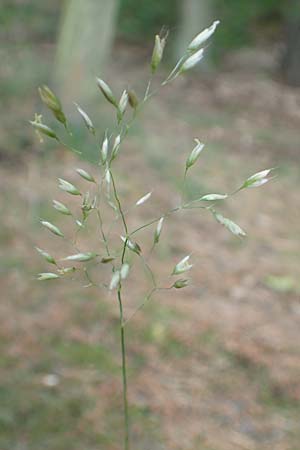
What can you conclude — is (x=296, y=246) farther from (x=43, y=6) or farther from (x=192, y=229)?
(x=43, y=6)

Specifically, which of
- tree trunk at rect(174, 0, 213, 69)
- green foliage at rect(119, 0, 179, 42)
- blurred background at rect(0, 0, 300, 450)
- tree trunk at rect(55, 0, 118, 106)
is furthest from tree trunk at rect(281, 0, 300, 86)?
tree trunk at rect(55, 0, 118, 106)

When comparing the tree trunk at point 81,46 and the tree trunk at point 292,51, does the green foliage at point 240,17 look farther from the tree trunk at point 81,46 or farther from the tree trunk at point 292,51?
the tree trunk at point 81,46

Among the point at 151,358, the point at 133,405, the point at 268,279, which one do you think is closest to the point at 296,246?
the point at 268,279

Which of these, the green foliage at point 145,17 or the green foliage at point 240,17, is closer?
the green foliage at point 240,17

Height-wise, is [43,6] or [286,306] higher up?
[43,6]

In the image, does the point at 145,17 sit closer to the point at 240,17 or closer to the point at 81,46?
the point at 240,17

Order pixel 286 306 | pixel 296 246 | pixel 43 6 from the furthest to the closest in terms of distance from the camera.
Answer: pixel 43 6
pixel 296 246
pixel 286 306

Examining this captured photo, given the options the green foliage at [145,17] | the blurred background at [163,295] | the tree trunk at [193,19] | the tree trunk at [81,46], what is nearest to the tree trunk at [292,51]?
the blurred background at [163,295]
